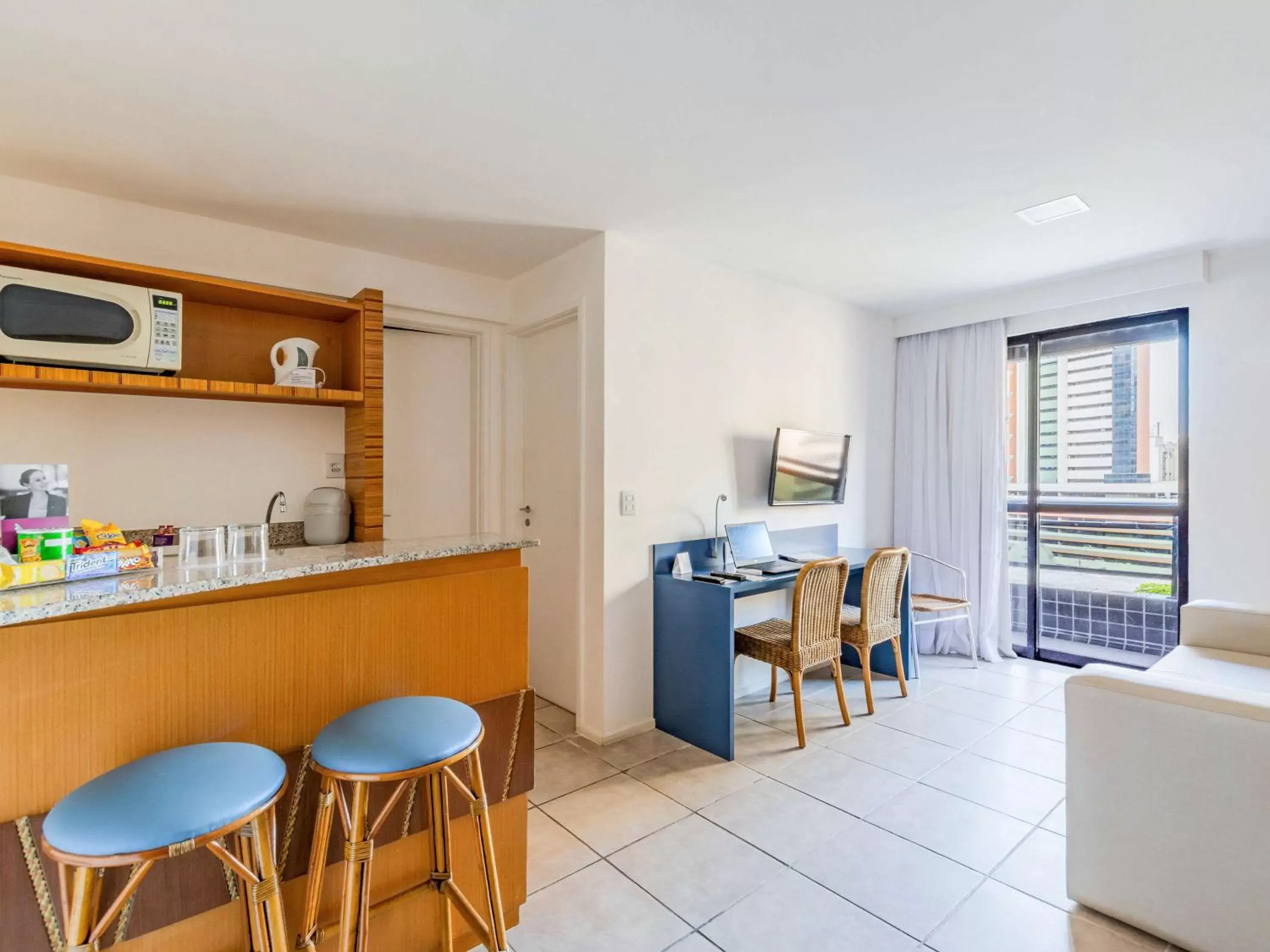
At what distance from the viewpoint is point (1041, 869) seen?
1997 millimetres

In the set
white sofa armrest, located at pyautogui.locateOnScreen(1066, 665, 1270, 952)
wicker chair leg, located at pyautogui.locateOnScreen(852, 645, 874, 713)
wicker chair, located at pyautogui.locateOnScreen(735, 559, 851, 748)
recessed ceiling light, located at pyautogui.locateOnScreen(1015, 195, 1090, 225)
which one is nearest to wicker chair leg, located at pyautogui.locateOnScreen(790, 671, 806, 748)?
wicker chair, located at pyautogui.locateOnScreen(735, 559, 851, 748)

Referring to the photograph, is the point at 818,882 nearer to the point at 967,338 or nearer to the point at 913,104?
the point at 913,104

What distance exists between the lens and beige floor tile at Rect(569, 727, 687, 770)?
2809 mm

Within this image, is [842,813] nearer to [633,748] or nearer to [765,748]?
[765,748]

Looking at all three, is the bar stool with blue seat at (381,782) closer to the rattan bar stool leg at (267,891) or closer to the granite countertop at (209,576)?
the rattan bar stool leg at (267,891)

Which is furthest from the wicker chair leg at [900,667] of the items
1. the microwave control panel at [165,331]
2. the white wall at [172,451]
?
the microwave control panel at [165,331]

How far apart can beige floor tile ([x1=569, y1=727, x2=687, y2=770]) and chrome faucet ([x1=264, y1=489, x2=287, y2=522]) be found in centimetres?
175

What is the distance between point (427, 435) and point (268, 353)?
0.91 m

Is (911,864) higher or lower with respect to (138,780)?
lower

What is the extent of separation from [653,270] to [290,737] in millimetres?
2584

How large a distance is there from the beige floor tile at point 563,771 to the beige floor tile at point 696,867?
0.49 m

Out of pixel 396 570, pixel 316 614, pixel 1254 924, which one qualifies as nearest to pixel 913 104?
pixel 396 570

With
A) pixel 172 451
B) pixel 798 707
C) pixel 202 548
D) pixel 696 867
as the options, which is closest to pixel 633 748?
pixel 798 707

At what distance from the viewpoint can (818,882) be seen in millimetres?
1936
